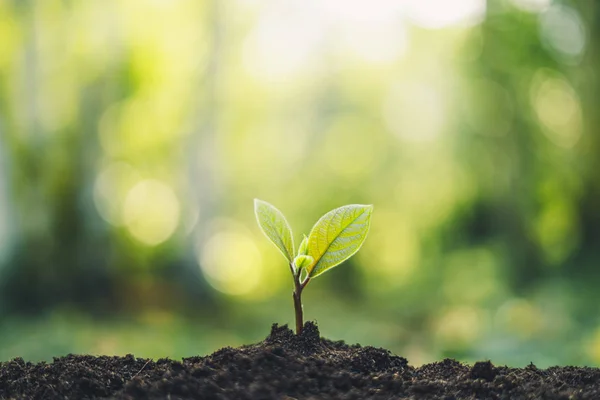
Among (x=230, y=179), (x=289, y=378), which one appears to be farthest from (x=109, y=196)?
(x=289, y=378)

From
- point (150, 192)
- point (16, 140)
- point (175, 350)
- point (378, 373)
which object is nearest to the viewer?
point (378, 373)

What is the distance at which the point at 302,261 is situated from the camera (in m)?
1.64

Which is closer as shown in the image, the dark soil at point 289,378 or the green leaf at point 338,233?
the dark soil at point 289,378

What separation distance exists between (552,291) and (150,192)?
4.28 metres

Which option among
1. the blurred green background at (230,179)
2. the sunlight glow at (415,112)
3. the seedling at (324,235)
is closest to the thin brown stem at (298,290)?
the seedling at (324,235)

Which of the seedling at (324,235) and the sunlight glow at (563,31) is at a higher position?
the sunlight glow at (563,31)

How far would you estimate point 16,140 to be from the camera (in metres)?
6.34

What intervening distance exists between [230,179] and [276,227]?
17.9 feet

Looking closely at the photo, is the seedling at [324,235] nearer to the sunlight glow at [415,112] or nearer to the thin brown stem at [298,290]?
the thin brown stem at [298,290]

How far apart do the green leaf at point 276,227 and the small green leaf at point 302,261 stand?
5 cm

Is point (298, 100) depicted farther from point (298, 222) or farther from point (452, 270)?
point (452, 270)

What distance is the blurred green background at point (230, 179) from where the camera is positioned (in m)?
5.86

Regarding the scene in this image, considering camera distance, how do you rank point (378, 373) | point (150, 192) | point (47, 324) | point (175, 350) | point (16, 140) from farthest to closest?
1. point (150, 192)
2. point (16, 140)
3. point (47, 324)
4. point (175, 350)
5. point (378, 373)

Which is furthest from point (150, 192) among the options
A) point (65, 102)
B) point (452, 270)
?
point (452, 270)
